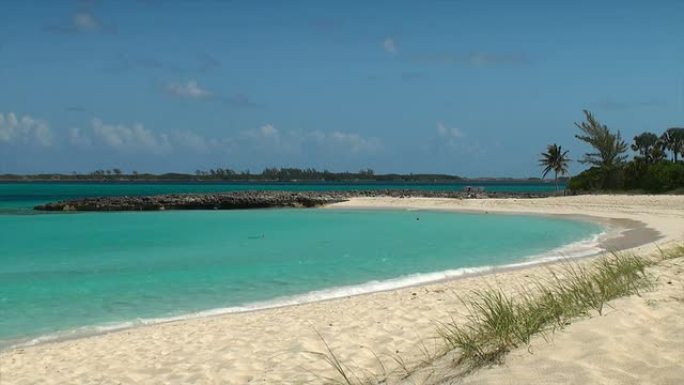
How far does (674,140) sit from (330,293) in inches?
2411

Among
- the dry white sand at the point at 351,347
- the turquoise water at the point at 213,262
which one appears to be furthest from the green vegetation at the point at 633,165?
the dry white sand at the point at 351,347

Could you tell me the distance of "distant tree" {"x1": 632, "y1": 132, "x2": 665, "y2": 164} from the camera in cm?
5920

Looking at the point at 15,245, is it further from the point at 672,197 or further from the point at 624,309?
the point at 672,197

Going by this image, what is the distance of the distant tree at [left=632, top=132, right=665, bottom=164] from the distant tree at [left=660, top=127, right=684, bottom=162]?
2.17 feet

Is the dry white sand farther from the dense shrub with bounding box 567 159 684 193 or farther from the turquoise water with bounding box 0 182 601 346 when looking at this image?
the dense shrub with bounding box 567 159 684 193

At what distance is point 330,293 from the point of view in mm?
12398

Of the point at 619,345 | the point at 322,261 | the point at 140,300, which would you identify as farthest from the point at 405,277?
the point at 619,345

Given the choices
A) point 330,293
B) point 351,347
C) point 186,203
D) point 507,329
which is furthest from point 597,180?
point 507,329

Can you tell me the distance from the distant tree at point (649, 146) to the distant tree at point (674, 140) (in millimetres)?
663

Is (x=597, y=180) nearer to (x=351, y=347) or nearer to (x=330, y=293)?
(x=330, y=293)

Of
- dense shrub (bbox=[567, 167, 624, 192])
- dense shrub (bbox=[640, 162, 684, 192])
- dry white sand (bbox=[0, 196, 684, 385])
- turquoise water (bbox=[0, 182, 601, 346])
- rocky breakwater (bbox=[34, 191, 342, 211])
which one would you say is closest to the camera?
dry white sand (bbox=[0, 196, 684, 385])

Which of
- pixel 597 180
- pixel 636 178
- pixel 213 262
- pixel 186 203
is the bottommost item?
pixel 213 262

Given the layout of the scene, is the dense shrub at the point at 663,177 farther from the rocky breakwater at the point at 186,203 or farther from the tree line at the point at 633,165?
the rocky breakwater at the point at 186,203

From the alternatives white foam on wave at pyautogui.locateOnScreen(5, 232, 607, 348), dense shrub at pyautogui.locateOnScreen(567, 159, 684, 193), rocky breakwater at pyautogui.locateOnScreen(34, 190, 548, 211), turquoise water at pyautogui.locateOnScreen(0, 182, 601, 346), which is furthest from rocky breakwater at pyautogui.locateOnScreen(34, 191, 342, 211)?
white foam on wave at pyautogui.locateOnScreen(5, 232, 607, 348)
